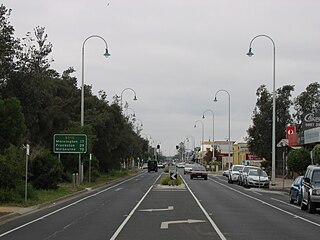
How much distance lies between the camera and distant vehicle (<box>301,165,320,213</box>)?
25625 millimetres

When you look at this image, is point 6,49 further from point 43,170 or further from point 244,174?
point 244,174

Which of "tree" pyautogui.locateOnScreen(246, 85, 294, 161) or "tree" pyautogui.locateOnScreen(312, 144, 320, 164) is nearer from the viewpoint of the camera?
"tree" pyautogui.locateOnScreen(312, 144, 320, 164)

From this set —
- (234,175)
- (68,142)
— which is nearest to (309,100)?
(234,175)

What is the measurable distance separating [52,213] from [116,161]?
46.4 meters

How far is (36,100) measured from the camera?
4362cm

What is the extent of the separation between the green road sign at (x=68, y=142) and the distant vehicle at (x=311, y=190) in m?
20.6

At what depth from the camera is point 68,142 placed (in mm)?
→ 44594

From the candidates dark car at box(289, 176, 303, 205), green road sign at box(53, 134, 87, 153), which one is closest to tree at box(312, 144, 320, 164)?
dark car at box(289, 176, 303, 205)

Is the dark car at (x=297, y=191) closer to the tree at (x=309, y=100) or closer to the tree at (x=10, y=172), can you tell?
→ the tree at (x=10, y=172)

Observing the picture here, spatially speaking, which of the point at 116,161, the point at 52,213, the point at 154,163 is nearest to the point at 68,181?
the point at 116,161

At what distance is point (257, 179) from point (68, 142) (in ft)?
53.1

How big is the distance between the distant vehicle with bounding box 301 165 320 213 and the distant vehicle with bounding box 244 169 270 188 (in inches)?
910

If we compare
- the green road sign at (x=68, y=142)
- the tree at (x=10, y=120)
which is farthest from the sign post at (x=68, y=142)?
the tree at (x=10, y=120)

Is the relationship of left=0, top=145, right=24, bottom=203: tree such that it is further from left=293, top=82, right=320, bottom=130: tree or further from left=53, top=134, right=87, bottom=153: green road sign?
left=293, top=82, right=320, bottom=130: tree
